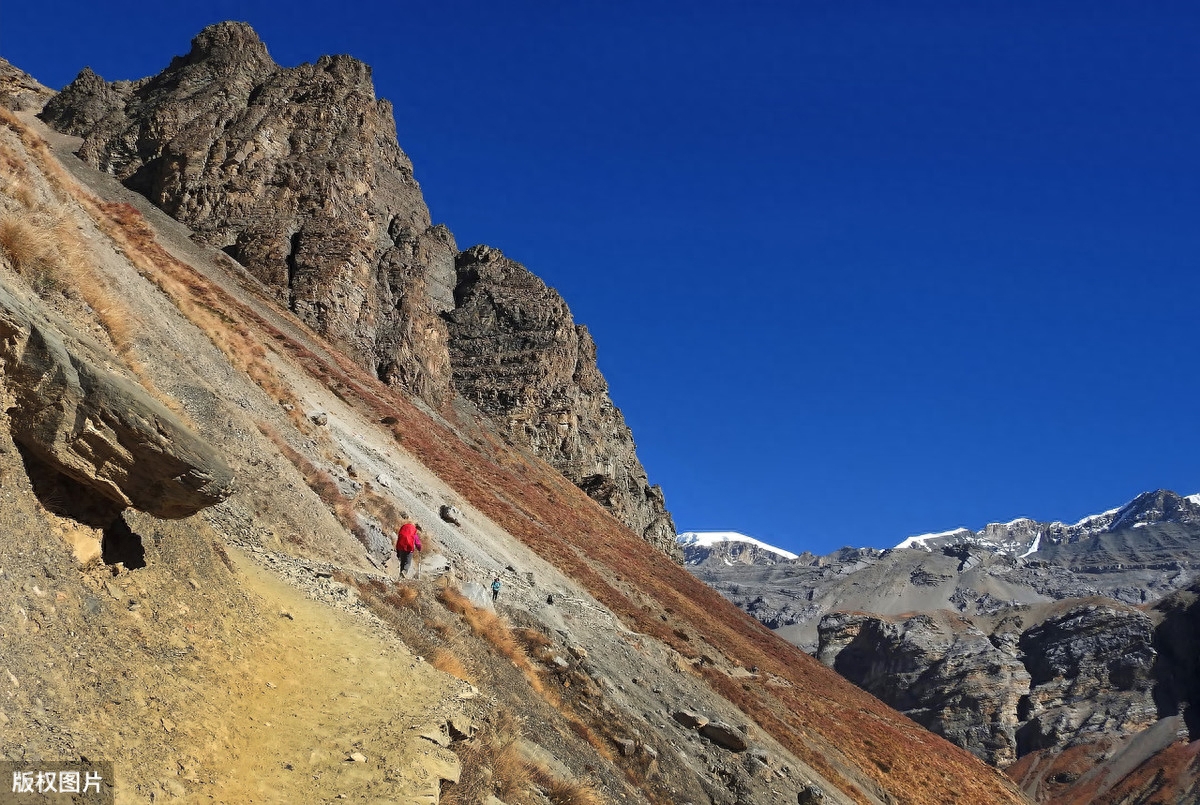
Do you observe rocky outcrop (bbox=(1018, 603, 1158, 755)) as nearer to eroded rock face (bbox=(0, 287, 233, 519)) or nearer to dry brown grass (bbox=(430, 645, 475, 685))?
dry brown grass (bbox=(430, 645, 475, 685))

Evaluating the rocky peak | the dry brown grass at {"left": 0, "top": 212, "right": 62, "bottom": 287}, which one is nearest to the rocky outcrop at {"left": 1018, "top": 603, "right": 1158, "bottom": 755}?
the rocky peak

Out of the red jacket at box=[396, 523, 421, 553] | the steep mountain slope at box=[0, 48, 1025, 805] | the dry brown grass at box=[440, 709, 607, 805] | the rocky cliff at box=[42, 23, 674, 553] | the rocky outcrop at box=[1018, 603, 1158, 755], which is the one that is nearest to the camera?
the steep mountain slope at box=[0, 48, 1025, 805]

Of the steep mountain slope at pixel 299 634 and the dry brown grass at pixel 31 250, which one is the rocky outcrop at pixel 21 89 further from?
the dry brown grass at pixel 31 250

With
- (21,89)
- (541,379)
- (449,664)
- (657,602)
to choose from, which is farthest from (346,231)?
(449,664)

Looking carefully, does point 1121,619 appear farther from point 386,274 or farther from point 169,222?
point 169,222

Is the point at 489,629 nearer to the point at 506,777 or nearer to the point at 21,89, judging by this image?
the point at 506,777

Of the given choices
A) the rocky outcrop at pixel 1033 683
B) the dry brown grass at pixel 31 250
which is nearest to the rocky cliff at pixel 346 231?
the dry brown grass at pixel 31 250

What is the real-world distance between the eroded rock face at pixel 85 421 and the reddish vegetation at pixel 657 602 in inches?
751

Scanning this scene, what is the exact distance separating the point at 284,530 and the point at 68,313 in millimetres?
5036

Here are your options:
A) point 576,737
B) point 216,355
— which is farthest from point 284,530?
point 216,355

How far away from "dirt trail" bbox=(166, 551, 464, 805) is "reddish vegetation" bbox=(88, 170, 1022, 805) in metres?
17.4

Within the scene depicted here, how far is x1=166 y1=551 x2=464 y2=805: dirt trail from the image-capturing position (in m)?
8.80

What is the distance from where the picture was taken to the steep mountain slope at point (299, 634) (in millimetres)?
8359

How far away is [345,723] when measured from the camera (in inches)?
402
